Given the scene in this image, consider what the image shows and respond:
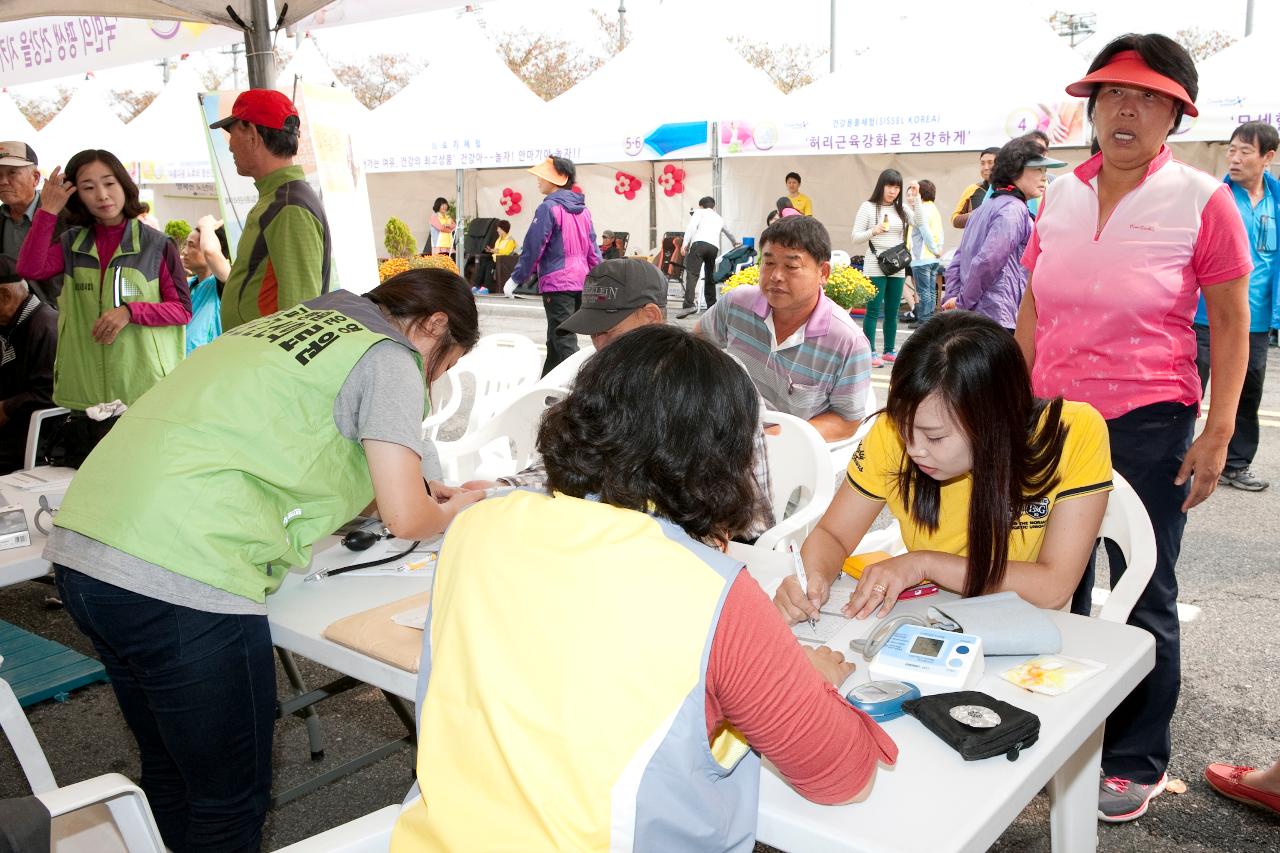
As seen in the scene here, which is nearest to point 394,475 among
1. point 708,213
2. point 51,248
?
point 51,248

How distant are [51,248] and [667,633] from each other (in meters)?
4.15

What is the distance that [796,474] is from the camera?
9.60 feet

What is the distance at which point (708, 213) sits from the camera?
12.5m

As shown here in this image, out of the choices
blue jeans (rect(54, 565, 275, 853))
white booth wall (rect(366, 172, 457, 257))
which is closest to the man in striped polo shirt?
blue jeans (rect(54, 565, 275, 853))

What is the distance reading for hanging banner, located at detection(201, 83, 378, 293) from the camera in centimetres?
493

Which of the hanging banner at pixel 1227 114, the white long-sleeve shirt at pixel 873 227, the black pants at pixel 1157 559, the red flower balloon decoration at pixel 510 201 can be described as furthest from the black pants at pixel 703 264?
the black pants at pixel 1157 559

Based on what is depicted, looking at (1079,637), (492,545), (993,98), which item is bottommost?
(1079,637)

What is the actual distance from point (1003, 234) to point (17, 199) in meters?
4.95

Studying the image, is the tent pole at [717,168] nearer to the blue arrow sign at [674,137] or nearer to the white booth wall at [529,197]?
the blue arrow sign at [674,137]

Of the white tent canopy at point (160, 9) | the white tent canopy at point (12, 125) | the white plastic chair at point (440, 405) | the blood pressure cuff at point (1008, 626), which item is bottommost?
the white plastic chair at point (440, 405)

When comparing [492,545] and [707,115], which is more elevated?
[707,115]

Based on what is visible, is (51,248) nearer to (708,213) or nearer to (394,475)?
(394,475)

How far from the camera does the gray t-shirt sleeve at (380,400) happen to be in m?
1.76

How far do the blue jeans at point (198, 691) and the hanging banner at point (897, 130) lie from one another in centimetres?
848
